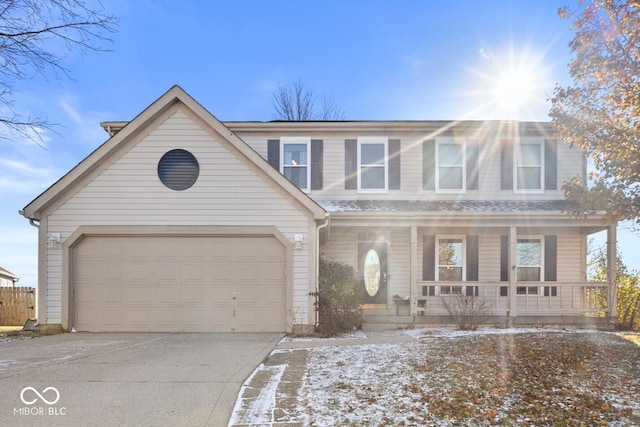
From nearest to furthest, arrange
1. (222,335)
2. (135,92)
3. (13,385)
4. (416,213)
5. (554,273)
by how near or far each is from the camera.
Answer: (13,385) < (222,335) < (416,213) < (554,273) < (135,92)

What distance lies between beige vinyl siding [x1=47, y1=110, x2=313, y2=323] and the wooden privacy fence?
7974mm

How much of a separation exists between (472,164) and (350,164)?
3.82 meters

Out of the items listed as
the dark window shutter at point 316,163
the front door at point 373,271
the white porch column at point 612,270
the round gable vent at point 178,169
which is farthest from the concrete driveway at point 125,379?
the white porch column at point 612,270

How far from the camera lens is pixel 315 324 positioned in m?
9.09

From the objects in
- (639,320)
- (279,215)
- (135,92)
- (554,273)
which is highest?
(135,92)

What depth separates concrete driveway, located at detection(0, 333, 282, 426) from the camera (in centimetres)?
415

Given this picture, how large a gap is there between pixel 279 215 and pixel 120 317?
14.7 ft

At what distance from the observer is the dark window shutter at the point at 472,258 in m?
12.0

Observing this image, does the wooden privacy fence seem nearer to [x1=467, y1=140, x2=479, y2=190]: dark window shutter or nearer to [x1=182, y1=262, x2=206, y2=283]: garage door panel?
[x1=182, y1=262, x2=206, y2=283]: garage door panel

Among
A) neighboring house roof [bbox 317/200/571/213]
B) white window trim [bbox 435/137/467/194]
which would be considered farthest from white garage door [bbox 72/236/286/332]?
white window trim [bbox 435/137/467/194]

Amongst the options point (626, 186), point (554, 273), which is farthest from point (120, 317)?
point (554, 273)

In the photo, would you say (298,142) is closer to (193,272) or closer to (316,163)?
(316,163)

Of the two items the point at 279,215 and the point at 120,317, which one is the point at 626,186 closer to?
the point at 279,215

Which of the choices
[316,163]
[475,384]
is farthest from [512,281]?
[316,163]
